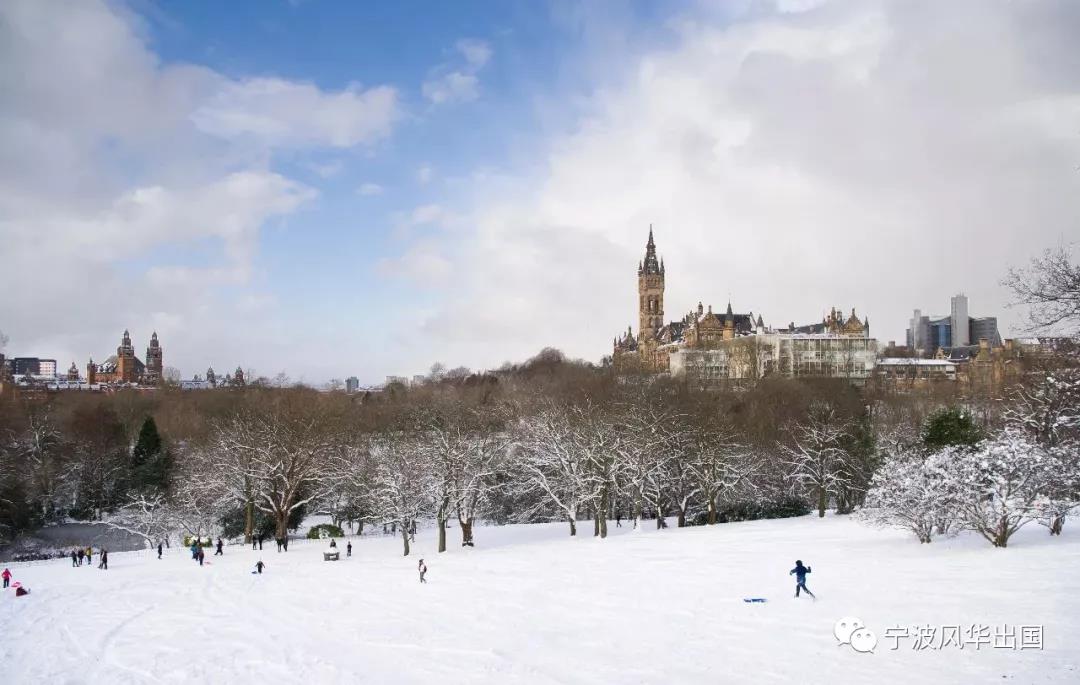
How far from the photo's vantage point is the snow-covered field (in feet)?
52.2

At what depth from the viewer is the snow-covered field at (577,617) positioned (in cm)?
1591

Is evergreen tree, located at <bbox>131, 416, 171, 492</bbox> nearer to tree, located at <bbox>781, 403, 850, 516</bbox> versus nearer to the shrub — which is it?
the shrub

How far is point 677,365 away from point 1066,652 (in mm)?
118891

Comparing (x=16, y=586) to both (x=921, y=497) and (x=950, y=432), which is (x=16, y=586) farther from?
(x=950, y=432)

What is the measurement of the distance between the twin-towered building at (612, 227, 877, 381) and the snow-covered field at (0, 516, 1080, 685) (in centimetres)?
7487

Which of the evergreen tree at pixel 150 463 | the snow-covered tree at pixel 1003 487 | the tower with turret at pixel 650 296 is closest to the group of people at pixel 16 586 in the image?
the evergreen tree at pixel 150 463

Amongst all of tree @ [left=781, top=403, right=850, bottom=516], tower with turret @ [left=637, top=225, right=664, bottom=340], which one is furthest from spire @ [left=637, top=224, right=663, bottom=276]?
tree @ [left=781, top=403, right=850, bottom=516]

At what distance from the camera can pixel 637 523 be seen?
43188 millimetres

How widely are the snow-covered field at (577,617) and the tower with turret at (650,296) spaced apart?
133 meters

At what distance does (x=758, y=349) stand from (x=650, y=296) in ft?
171

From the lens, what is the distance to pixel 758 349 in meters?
118

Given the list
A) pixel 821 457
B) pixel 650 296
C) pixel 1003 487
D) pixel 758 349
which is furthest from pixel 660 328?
pixel 1003 487

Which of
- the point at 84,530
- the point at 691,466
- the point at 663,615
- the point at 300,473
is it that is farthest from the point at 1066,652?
the point at 84,530

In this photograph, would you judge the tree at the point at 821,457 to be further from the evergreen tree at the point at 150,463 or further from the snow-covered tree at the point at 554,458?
the evergreen tree at the point at 150,463
